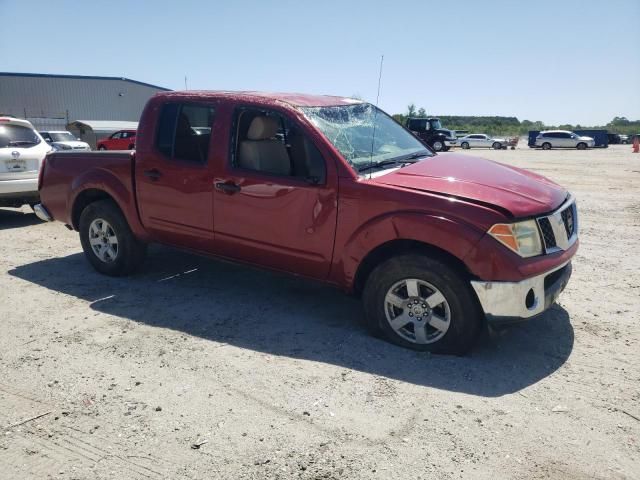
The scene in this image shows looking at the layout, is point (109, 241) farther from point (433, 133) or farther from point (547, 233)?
point (433, 133)

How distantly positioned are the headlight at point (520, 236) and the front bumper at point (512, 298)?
19 cm

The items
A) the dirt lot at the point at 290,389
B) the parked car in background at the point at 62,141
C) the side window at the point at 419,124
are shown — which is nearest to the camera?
the dirt lot at the point at 290,389

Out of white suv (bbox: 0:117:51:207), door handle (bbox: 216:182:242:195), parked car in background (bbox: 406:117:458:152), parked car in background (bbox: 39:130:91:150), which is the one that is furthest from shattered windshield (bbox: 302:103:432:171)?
parked car in background (bbox: 406:117:458:152)

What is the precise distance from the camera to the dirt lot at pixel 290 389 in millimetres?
2691

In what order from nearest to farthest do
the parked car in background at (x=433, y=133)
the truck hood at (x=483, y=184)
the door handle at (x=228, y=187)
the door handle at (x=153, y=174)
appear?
1. the truck hood at (x=483, y=184)
2. the door handle at (x=228, y=187)
3. the door handle at (x=153, y=174)
4. the parked car in background at (x=433, y=133)

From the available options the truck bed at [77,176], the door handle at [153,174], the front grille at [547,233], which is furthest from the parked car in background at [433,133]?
the front grille at [547,233]

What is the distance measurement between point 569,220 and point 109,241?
4.45 metres

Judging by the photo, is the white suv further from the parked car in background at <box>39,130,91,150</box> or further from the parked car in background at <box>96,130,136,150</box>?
the parked car in background at <box>96,130,136,150</box>

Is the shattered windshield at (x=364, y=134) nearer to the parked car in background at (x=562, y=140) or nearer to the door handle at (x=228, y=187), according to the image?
the door handle at (x=228, y=187)

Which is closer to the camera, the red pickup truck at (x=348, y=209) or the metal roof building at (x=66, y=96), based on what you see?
the red pickup truck at (x=348, y=209)

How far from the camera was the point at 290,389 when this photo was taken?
11.1 ft

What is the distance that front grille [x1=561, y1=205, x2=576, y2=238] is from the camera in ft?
13.2

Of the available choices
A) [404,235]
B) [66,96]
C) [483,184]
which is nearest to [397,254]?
[404,235]

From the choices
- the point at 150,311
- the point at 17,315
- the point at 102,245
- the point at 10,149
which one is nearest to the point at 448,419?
the point at 150,311
